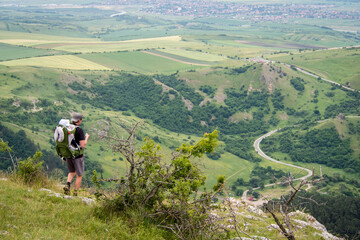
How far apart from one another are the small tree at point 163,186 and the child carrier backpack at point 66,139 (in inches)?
56.6

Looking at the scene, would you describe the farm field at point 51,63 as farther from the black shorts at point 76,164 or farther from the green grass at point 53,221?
the green grass at point 53,221

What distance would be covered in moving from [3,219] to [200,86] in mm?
179268

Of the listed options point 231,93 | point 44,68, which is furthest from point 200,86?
point 44,68

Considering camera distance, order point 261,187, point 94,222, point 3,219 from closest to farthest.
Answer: point 3,219 → point 94,222 → point 261,187

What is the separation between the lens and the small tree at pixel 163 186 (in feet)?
42.0

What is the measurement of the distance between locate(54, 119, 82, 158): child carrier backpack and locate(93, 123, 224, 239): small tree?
4.72 feet

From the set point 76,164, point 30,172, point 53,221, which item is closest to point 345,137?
point 76,164

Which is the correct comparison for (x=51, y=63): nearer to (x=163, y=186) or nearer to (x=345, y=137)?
(x=345, y=137)

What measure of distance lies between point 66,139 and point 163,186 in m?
4.63

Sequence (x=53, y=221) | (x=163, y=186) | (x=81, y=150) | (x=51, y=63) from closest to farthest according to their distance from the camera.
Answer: (x=53, y=221) < (x=163, y=186) < (x=81, y=150) < (x=51, y=63)

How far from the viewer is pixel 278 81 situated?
620 feet

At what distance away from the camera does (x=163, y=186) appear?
13656 mm

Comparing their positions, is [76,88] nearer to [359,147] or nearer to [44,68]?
[44,68]

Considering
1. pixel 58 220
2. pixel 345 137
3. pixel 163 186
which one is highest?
pixel 163 186
